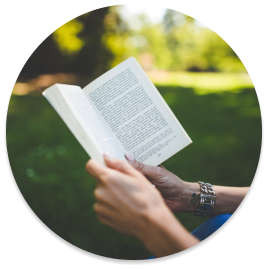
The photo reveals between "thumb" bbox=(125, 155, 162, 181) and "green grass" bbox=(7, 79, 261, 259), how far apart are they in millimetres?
318

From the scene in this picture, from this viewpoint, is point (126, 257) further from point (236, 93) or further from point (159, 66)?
point (159, 66)

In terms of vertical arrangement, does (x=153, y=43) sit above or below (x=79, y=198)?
above

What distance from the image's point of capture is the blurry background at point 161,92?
136 cm

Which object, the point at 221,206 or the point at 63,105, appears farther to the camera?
the point at 221,206

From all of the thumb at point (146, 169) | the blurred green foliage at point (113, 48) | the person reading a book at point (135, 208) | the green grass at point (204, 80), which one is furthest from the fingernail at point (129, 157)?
the green grass at point (204, 80)

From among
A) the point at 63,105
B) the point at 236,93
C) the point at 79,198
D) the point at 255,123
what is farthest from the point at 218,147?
the point at 63,105

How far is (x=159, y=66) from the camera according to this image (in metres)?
2.59

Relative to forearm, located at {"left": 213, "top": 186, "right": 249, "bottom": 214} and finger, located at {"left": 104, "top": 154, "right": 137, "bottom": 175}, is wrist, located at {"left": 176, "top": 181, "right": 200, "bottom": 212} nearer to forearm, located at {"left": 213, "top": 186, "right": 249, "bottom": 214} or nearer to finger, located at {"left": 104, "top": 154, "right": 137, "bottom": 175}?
forearm, located at {"left": 213, "top": 186, "right": 249, "bottom": 214}

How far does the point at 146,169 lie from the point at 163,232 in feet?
0.75

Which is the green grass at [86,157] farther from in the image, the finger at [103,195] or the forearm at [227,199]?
the finger at [103,195]

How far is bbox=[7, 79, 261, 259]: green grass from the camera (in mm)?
1255

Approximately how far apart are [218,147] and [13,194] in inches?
45.3

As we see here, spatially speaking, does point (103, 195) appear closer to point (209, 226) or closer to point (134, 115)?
point (134, 115)

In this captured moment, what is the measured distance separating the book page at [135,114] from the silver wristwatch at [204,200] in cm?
17
